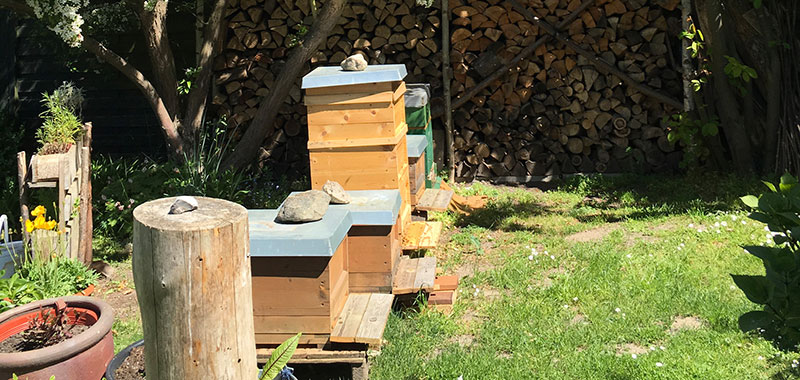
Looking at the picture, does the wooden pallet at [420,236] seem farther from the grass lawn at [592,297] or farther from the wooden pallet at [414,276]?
the grass lawn at [592,297]

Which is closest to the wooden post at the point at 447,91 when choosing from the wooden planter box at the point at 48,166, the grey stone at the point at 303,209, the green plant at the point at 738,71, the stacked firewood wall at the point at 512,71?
the stacked firewood wall at the point at 512,71

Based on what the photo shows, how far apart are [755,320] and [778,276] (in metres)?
0.14

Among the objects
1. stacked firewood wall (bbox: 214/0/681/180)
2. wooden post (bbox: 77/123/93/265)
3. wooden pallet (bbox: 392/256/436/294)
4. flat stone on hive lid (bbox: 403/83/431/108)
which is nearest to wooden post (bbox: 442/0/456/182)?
stacked firewood wall (bbox: 214/0/681/180)

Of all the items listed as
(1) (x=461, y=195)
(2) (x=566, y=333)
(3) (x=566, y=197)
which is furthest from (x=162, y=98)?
(2) (x=566, y=333)

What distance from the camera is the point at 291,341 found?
2.70 meters

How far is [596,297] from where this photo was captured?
16.9 ft

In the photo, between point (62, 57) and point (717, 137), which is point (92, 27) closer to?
point (62, 57)

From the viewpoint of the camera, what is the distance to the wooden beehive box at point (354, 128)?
525 cm

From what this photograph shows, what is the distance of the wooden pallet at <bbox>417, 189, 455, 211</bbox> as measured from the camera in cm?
670

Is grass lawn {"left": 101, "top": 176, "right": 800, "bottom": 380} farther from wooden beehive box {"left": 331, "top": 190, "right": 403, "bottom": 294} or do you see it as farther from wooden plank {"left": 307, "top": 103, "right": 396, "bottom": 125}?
wooden plank {"left": 307, "top": 103, "right": 396, "bottom": 125}

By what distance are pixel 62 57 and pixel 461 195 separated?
4.44 metres

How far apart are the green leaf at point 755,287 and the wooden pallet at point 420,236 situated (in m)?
3.71

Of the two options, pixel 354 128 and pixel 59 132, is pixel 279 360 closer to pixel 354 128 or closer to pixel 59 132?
pixel 354 128

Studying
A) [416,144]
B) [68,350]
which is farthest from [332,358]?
[416,144]
